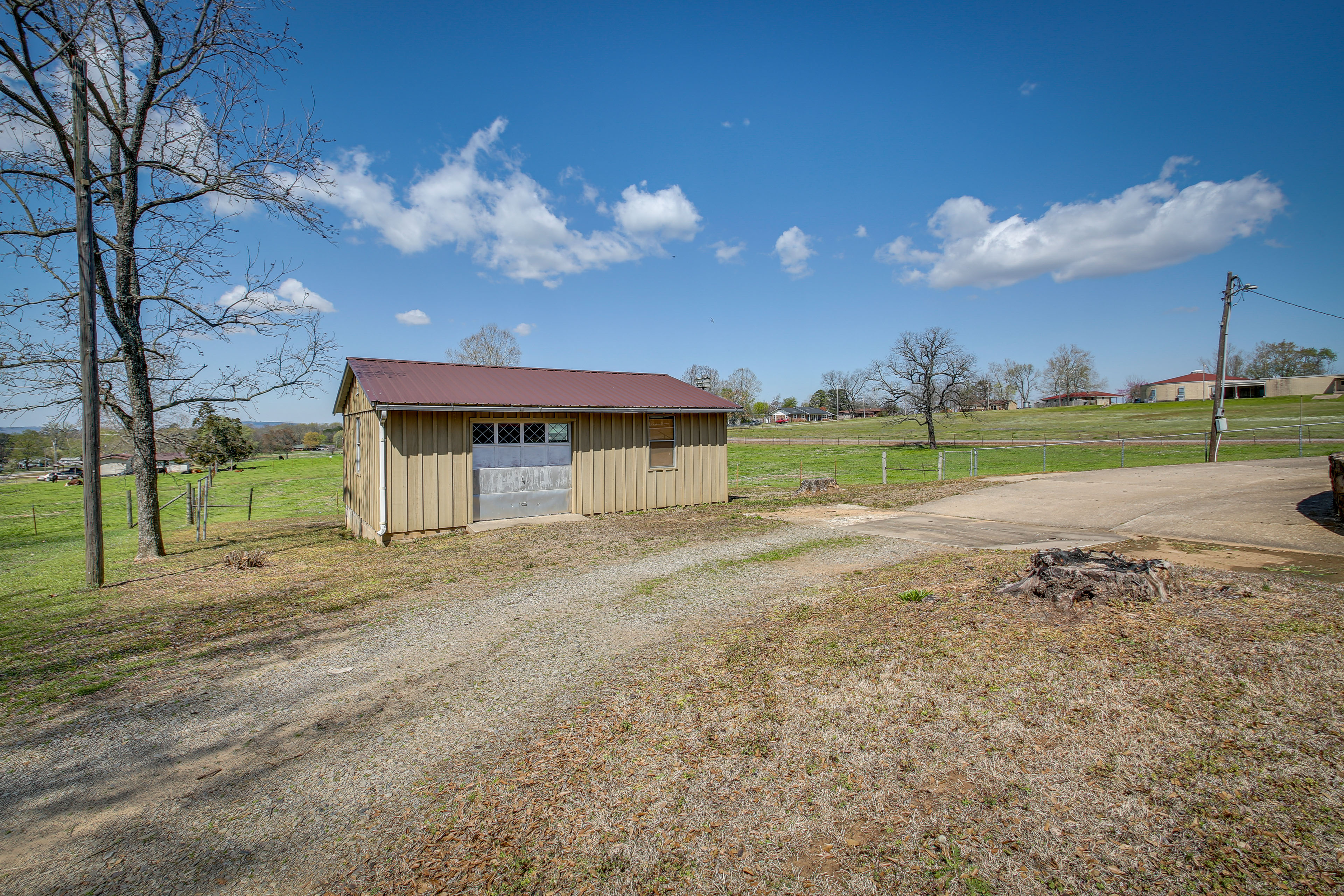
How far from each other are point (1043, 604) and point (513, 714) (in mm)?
4749

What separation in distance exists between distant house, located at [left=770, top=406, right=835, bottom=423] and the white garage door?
367 ft

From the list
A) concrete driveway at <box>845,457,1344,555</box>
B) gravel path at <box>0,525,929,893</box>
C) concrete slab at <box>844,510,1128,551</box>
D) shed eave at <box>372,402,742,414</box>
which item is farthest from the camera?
shed eave at <box>372,402,742,414</box>

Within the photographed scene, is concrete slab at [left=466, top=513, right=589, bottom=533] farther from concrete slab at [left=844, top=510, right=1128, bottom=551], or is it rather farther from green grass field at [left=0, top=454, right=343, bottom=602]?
concrete slab at [left=844, top=510, right=1128, bottom=551]

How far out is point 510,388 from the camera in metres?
13.6

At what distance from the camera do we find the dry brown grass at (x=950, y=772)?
2.53 metres

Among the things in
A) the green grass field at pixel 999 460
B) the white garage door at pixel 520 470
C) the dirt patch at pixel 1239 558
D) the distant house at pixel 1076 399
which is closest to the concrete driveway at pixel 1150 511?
the dirt patch at pixel 1239 558

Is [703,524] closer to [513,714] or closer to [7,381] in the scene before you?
[513,714]

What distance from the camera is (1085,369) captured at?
311ft

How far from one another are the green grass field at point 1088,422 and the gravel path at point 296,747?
43.0 m

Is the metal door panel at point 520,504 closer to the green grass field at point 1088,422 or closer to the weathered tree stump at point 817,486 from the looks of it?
the weathered tree stump at point 817,486

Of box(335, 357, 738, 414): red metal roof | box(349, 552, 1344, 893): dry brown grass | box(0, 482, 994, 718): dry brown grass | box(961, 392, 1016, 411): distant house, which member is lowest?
box(0, 482, 994, 718): dry brown grass

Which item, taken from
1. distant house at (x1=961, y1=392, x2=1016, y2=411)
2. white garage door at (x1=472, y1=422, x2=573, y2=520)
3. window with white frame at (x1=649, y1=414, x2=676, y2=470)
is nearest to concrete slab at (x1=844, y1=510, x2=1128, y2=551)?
window with white frame at (x1=649, y1=414, x2=676, y2=470)

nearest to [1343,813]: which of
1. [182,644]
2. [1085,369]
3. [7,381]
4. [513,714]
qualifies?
[513,714]

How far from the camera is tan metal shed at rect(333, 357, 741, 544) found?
11797mm
